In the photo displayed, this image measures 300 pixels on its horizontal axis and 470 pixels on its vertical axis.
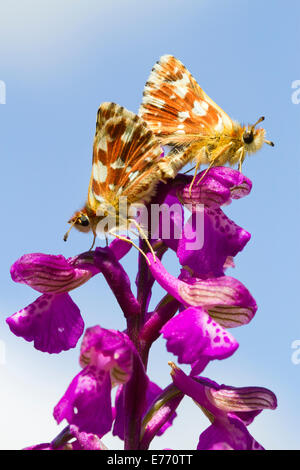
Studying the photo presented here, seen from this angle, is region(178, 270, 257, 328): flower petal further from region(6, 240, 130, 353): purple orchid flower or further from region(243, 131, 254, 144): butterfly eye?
region(243, 131, 254, 144): butterfly eye

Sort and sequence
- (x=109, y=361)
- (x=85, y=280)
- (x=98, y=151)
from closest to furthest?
1. (x=109, y=361)
2. (x=98, y=151)
3. (x=85, y=280)

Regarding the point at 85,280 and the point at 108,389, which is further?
the point at 85,280

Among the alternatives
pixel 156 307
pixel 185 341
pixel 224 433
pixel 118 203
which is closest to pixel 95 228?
pixel 118 203

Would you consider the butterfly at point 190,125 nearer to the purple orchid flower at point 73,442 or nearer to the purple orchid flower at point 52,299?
the purple orchid flower at point 52,299

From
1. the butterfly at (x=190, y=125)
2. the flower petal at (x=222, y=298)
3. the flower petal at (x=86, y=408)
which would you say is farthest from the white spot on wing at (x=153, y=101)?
the flower petal at (x=86, y=408)

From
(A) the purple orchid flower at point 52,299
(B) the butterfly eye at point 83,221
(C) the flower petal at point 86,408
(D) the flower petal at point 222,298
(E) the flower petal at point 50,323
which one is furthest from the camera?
(E) the flower petal at point 50,323

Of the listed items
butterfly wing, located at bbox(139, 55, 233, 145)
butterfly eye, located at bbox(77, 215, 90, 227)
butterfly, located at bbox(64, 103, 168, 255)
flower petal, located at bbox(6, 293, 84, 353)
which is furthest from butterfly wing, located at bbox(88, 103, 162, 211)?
flower petal, located at bbox(6, 293, 84, 353)
